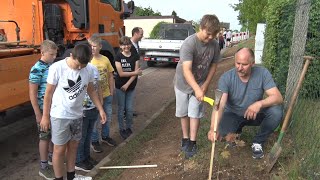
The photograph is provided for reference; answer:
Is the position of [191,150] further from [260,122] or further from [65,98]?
[65,98]

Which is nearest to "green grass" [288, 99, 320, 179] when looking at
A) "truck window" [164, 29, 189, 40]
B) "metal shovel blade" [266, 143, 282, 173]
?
"metal shovel blade" [266, 143, 282, 173]

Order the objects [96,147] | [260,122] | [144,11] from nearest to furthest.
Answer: [260,122] < [96,147] < [144,11]

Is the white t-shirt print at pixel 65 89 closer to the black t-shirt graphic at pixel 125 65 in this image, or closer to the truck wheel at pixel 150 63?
the black t-shirt graphic at pixel 125 65

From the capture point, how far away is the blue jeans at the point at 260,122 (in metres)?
4.30

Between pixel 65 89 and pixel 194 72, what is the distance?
5.25 feet

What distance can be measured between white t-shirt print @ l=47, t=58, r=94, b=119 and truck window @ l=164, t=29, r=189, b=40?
554 inches

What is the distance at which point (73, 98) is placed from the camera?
399 cm

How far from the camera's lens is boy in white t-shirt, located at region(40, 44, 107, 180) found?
3.86 meters

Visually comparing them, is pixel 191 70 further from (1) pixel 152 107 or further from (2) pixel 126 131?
(1) pixel 152 107

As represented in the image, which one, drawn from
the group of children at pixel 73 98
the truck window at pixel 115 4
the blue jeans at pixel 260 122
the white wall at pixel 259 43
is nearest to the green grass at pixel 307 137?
the blue jeans at pixel 260 122

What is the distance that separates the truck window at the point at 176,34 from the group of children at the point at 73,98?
39.6ft

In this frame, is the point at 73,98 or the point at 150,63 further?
the point at 150,63

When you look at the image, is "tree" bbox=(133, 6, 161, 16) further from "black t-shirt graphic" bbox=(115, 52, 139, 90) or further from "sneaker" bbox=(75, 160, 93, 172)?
"sneaker" bbox=(75, 160, 93, 172)

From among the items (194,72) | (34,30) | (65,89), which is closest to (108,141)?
(194,72)
